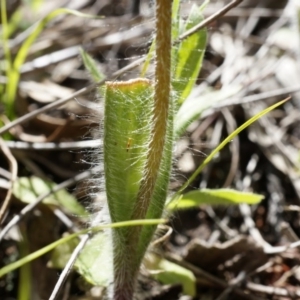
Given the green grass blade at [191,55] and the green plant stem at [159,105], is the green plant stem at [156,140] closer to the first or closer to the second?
the green plant stem at [159,105]

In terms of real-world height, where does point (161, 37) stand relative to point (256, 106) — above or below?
above

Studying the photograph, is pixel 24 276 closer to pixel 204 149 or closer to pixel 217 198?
pixel 217 198

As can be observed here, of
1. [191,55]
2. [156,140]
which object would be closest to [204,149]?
[191,55]

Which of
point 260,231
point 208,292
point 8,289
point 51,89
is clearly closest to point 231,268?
point 208,292

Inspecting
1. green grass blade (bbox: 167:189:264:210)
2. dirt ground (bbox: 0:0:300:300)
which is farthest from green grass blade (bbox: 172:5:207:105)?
green grass blade (bbox: 167:189:264:210)

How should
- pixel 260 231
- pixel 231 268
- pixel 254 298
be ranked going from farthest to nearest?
pixel 260 231, pixel 231 268, pixel 254 298

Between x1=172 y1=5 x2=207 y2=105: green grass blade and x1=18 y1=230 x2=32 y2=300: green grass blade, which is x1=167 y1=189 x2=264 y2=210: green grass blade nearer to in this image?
x1=172 y1=5 x2=207 y2=105: green grass blade

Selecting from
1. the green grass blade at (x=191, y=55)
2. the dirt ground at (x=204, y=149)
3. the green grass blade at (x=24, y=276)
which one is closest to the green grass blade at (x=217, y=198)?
the dirt ground at (x=204, y=149)

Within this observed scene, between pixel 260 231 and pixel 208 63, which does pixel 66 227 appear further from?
pixel 208 63
